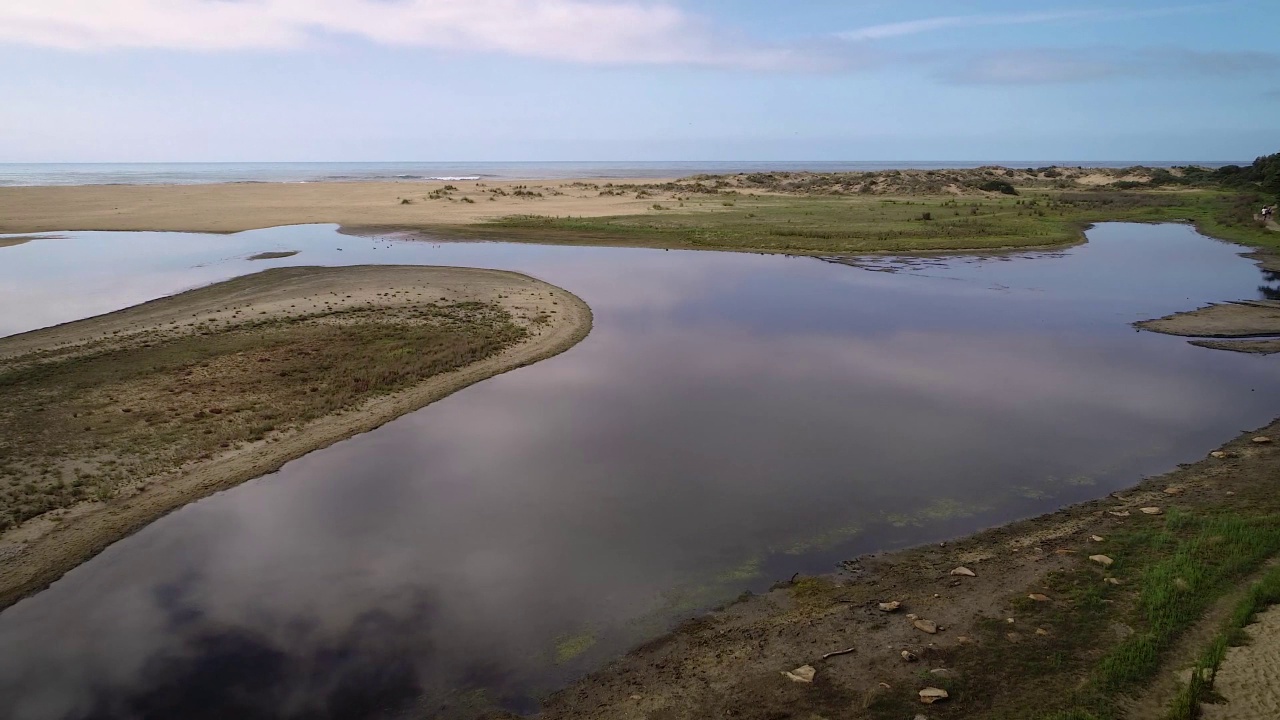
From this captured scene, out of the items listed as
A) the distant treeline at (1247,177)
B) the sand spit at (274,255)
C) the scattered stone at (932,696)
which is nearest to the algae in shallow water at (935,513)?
the scattered stone at (932,696)

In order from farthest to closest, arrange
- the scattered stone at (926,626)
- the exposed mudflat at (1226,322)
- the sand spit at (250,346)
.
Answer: the exposed mudflat at (1226,322)
the sand spit at (250,346)
the scattered stone at (926,626)

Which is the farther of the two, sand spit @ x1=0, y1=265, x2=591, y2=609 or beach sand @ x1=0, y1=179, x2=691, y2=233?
beach sand @ x1=0, y1=179, x2=691, y2=233

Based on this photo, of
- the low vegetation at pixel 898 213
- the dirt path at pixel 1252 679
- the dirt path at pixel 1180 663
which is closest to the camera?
the dirt path at pixel 1252 679

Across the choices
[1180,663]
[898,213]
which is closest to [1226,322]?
[1180,663]

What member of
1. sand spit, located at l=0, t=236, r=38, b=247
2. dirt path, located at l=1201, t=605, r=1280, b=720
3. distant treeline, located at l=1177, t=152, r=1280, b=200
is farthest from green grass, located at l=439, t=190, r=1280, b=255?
dirt path, located at l=1201, t=605, r=1280, b=720

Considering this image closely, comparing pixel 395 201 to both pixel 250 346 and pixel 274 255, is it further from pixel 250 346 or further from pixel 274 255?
pixel 250 346

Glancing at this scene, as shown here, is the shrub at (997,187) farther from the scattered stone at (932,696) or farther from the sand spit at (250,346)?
the scattered stone at (932,696)

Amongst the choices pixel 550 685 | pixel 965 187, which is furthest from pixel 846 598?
pixel 965 187

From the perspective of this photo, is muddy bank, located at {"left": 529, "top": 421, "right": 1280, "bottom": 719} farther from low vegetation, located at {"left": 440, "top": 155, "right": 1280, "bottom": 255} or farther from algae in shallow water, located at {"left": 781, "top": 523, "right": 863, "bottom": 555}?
→ low vegetation, located at {"left": 440, "top": 155, "right": 1280, "bottom": 255}

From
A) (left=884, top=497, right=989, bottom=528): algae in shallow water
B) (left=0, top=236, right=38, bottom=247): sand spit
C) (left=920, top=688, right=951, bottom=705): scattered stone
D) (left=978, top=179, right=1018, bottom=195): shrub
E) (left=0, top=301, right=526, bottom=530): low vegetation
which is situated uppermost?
(left=978, top=179, right=1018, bottom=195): shrub
